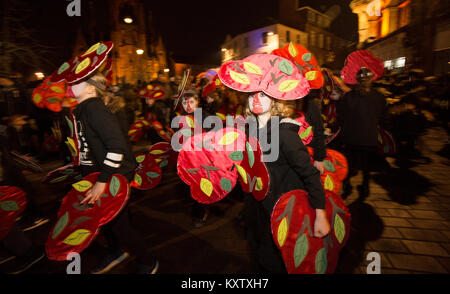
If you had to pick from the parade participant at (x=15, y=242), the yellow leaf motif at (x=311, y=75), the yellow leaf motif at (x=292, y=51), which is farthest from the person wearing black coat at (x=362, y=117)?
the parade participant at (x=15, y=242)

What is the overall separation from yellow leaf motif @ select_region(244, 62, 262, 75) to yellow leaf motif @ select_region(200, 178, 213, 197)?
0.98m

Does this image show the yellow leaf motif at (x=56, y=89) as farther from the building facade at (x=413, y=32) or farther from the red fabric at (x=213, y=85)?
the building facade at (x=413, y=32)

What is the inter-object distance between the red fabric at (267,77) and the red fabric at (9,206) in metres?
2.40

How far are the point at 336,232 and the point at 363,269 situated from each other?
103cm

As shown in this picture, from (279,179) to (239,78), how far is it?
81cm

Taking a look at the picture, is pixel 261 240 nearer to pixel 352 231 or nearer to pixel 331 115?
pixel 352 231

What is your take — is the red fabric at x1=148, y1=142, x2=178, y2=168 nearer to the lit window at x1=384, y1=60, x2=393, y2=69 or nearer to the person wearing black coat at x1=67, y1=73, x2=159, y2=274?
the person wearing black coat at x1=67, y1=73, x2=159, y2=274

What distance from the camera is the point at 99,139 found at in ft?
6.57

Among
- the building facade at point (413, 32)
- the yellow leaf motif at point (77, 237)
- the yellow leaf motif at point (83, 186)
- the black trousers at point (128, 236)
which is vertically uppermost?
the building facade at point (413, 32)

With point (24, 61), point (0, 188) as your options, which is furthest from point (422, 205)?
point (24, 61)

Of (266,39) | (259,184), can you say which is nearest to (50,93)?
(259,184)

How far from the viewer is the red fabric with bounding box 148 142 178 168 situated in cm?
345

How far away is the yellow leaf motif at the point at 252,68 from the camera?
1.78 meters
